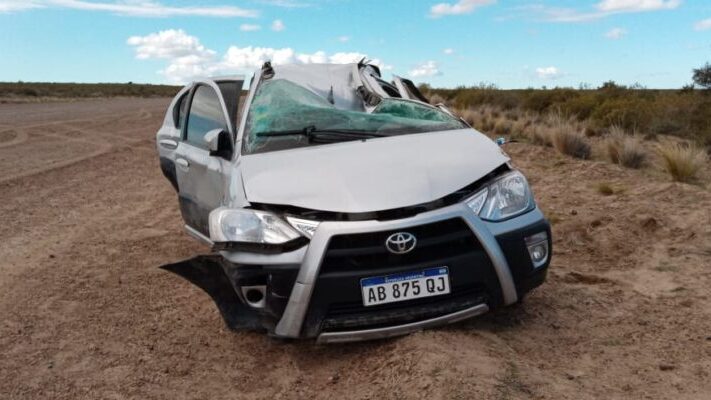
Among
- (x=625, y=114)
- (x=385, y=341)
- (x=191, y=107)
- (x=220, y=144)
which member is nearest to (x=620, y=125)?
(x=625, y=114)

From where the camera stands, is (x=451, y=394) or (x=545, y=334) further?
(x=545, y=334)

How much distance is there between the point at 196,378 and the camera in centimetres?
368

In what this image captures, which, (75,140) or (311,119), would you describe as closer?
(311,119)

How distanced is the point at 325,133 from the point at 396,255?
3.95 feet

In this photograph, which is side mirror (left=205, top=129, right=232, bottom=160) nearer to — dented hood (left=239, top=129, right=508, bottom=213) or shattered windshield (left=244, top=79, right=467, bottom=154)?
shattered windshield (left=244, top=79, right=467, bottom=154)

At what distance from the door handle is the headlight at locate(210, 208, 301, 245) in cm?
246

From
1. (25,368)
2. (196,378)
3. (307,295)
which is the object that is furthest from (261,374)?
(25,368)

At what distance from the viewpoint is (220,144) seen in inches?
177

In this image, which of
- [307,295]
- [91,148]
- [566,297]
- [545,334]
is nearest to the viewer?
Result: [307,295]

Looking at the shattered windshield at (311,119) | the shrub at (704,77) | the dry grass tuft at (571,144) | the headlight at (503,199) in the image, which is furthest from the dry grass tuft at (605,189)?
the shrub at (704,77)

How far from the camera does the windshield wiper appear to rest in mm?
4270

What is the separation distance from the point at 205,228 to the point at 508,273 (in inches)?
102

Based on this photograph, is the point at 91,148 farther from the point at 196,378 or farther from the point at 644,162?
the point at 196,378

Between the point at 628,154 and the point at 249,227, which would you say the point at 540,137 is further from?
the point at 249,227
